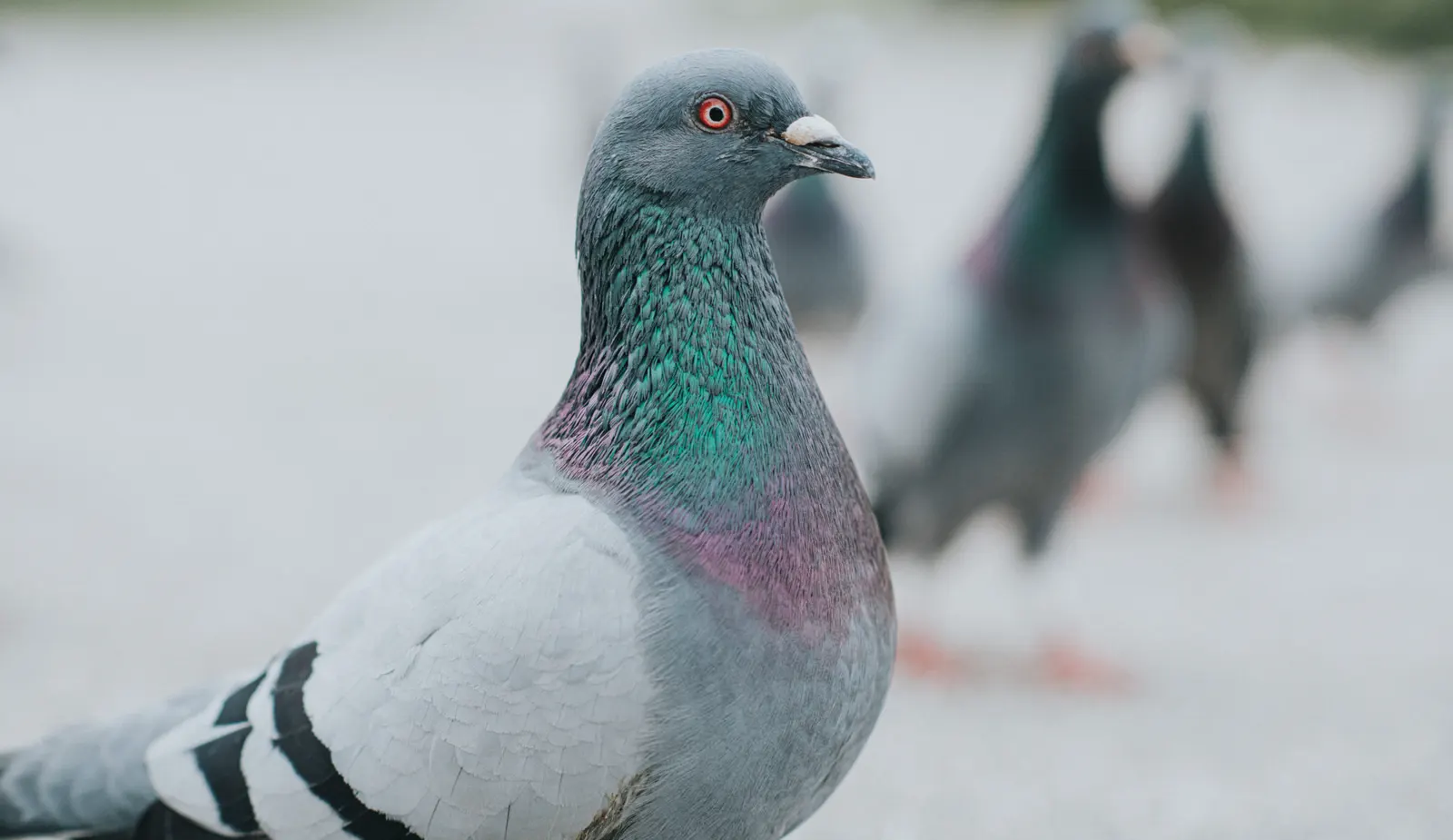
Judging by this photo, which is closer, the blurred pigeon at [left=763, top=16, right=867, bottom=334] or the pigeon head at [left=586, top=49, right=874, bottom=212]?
the pigeon head at [left=586, top=49, right=874, bottom=212]

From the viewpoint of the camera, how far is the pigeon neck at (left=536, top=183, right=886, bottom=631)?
2.39 metres

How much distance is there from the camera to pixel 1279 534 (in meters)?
6.73

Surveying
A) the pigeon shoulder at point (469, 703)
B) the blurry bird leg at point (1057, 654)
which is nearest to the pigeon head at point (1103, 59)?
the blurry bird leg at point (1057, 654)

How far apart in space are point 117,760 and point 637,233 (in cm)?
138

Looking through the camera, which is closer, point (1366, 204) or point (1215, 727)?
point (1215, 727)

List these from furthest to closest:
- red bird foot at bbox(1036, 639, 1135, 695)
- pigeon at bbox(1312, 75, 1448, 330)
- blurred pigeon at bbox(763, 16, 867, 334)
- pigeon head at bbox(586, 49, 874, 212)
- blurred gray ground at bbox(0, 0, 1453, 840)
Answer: blurred pigeon at bbox(763, 16, 867, 334) → pigeon at bbox(1312, 75, 1448, 330) → red bird foot at bbox(1036, 639, 1135, 695) → blurred gray ground at bbox(0, 0, 1453, 840) → pigeon head at bbox(586, 49, 874, 212)

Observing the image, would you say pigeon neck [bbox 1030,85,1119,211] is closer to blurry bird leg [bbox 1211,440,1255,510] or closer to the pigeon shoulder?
the pigeon shoulder

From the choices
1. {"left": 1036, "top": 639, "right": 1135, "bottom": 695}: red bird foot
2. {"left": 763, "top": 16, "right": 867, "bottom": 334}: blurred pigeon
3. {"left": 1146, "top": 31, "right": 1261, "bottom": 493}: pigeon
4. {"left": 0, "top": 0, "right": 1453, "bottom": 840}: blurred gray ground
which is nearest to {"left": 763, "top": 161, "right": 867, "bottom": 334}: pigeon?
{"left": 763, "top": 16, "right": 867, "bottom": 334}: blurred pigeon

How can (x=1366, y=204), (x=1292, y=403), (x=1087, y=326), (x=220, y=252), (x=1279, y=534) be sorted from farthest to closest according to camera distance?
1. (x=220, y=252)
2. (x=1292, y=403)
3. (x=1366, y=204)
4. (x=1279, y=534)
5. (x=1087, y=326)

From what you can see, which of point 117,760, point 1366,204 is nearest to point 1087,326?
point 117,760

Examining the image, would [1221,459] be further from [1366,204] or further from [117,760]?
[117,760]

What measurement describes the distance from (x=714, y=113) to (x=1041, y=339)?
2373mm

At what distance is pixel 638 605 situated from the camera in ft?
7.58

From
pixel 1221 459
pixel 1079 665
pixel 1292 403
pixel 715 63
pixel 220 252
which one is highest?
pixel 715 63
